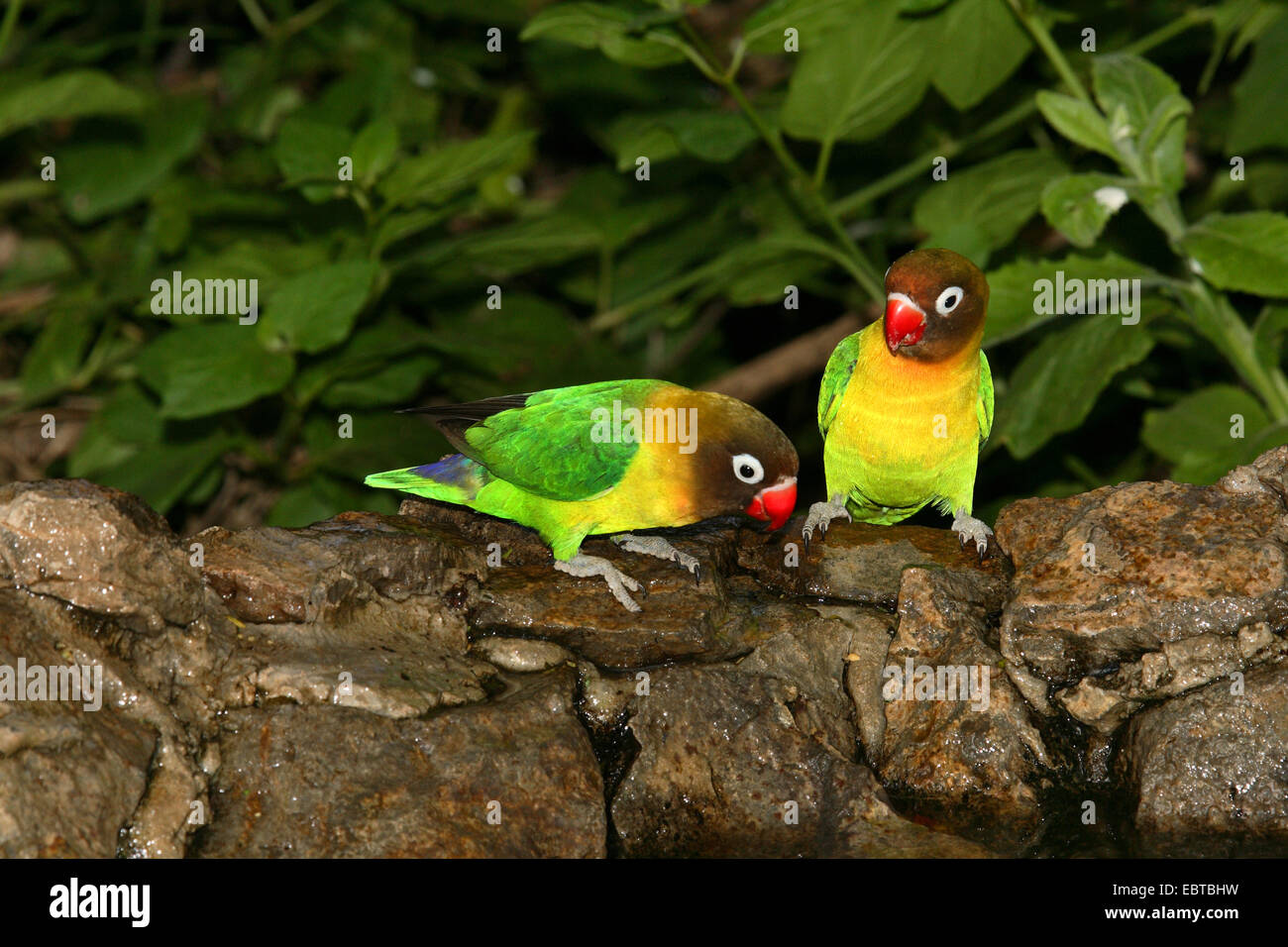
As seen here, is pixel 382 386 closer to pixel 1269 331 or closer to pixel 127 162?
pixel 127 162

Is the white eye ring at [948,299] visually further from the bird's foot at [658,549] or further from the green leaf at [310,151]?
the green leaf at [310,151]

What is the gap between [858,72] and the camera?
20.1 feet

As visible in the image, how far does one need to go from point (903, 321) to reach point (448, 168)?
2519 mm

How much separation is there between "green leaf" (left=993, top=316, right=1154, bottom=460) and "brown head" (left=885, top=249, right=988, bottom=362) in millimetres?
802

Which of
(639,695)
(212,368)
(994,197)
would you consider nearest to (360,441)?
(212,368)

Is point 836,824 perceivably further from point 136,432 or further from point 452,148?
point 136,432

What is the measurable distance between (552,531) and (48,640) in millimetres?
1820

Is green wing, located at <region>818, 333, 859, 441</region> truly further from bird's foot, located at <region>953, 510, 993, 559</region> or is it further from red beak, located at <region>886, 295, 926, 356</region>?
bird's foot, located at <region>953, 510, 993, 559</region>

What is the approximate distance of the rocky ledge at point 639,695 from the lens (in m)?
3.80

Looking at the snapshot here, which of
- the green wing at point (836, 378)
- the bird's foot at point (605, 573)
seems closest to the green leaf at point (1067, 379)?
the green wing at point (836, 378)

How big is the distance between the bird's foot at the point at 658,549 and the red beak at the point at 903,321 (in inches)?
44.8

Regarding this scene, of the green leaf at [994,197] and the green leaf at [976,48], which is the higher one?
the green leaf at [976,48]

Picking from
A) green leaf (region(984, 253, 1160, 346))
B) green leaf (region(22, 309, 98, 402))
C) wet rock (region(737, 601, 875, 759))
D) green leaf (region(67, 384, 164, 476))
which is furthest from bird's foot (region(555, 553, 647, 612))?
green leaf (region(22, 309, 98, 402))

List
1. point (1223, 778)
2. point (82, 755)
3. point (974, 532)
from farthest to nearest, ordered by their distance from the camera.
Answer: point (974, 532) → point (1223, 778) → point (82, 755)
